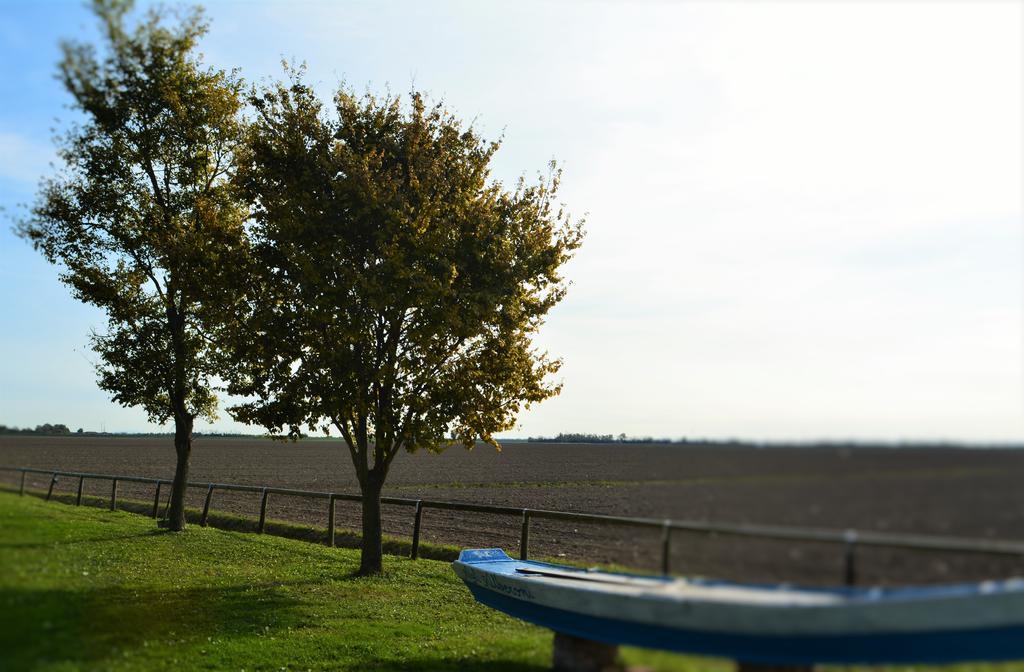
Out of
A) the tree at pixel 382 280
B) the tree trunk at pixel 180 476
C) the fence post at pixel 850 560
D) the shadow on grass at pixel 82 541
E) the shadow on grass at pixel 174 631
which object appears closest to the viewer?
the fence post at pixel 850 560

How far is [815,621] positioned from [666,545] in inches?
59.2

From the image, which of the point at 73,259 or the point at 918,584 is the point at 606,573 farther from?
the point at 73,259

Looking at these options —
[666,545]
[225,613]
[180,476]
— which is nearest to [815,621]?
[666,545]

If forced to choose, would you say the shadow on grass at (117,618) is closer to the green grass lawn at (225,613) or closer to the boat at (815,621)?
the green grass lawn at (225,613)

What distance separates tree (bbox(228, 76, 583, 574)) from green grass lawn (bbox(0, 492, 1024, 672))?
92.1 inches

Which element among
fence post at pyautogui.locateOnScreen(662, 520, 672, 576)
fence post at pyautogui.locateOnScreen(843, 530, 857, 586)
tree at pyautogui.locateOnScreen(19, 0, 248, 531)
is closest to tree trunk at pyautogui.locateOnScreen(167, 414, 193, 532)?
tree at pyautogui.locateOnScreen(19, 0, 248, 531)

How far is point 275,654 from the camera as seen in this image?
11766 mm

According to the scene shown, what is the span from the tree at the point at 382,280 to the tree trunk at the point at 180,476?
338 inches

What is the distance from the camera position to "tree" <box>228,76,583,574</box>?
54.8 ft

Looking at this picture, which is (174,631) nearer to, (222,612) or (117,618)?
(117,618)

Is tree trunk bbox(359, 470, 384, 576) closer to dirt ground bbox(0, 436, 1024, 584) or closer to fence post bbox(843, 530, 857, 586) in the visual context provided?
dirt ground bbox(0, 436, 1024, 584)

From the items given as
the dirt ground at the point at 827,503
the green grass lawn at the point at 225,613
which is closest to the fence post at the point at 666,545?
the dirt ground at the point at 827,503

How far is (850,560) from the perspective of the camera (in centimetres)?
610

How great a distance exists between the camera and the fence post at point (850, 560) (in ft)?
19.6
